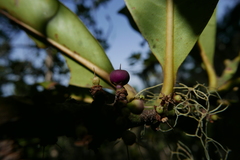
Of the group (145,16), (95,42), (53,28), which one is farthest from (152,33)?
(53,28)

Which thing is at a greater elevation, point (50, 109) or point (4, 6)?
point (4, 6)

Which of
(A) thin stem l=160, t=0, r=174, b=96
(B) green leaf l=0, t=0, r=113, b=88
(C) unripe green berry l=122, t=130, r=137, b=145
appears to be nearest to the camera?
(C) unripe green berry l=122, t=130, r=137, b=145

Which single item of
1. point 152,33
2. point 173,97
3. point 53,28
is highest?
point 53,28

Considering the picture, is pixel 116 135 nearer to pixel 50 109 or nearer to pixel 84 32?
pixel 50 109

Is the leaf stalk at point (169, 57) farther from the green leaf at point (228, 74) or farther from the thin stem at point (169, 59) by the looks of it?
the green leaf at point (228, 74)

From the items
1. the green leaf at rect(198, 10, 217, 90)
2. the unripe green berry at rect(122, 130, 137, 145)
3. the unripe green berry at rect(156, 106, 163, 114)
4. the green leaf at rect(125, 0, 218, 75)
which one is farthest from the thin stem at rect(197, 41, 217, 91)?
the unripe green berry at rect(122, 130, 137, 145)

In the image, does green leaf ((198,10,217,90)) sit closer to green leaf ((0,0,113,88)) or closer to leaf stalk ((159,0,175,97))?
leaf stalk ((159,0,175,97))
